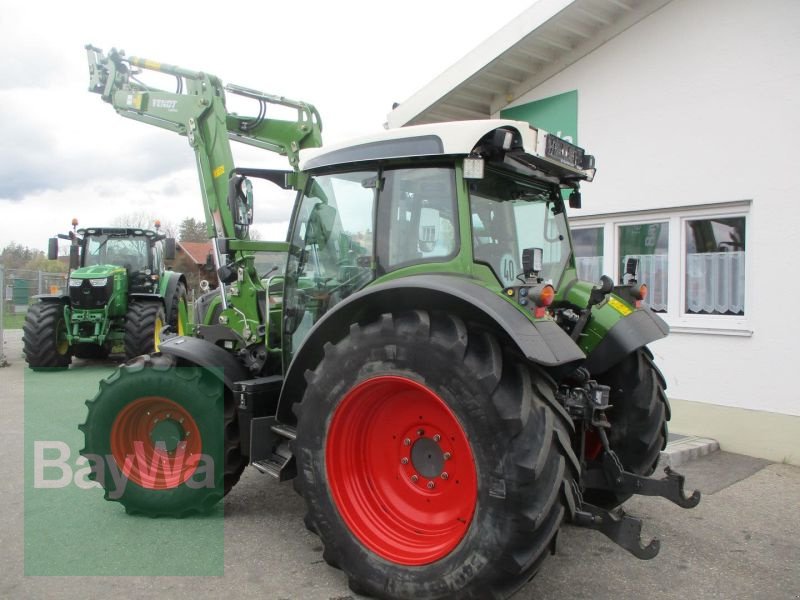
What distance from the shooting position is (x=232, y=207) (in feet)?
13.4

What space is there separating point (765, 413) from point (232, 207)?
17.6 feet

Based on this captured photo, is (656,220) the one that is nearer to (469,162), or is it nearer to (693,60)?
(693,60)

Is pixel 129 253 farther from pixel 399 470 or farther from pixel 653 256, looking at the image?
pixel 399 470

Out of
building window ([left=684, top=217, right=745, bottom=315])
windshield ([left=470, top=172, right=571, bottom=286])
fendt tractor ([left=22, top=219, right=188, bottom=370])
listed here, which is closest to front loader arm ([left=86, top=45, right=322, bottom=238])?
windshield ([left=470, top=172, right=571, bottom=286])

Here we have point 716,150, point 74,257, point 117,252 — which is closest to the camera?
point 716,150

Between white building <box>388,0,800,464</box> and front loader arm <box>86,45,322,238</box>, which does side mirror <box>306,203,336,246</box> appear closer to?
front loader arm <box>86,45,322,238</box>

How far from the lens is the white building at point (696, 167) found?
6172mm

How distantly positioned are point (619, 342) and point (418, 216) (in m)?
1.41

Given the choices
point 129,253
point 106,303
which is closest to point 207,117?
point 106,303

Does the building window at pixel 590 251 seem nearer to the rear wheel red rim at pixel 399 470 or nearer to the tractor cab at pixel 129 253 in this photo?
the rear wheel red rim at pixel 399 470

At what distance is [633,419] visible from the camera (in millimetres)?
4043

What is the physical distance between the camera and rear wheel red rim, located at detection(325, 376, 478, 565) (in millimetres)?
3150

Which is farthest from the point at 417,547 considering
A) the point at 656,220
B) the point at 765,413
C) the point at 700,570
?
the point at 656,220

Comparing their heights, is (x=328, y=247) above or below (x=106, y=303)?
above
